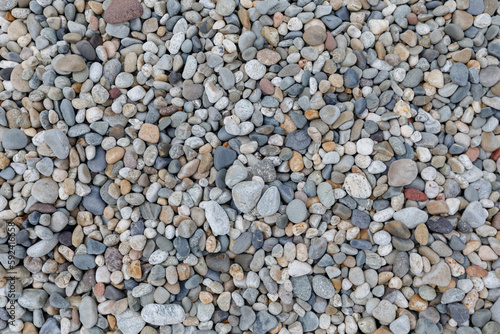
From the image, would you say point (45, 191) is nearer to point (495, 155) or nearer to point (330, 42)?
point (330, 42)

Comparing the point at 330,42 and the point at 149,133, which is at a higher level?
the point at 330,42

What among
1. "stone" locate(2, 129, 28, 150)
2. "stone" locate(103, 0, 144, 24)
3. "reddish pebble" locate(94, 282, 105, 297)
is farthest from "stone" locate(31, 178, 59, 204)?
"stone" locate(103, 0, 144, 24)

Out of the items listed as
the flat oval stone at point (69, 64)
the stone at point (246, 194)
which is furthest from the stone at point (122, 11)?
the stone at point (246, 194)

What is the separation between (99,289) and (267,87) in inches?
36.0

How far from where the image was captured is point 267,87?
1276mm

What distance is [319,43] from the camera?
4.24 ft

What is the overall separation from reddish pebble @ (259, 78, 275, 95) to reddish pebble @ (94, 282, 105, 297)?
88 cm

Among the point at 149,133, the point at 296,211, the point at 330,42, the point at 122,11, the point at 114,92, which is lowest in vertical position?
the point at 296,211

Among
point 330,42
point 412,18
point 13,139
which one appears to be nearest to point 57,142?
point 13,139

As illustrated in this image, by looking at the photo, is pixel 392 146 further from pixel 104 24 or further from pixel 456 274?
pixel 104 24

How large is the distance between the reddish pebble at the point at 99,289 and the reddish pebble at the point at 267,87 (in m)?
0.88

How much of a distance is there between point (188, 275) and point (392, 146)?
0.85 m

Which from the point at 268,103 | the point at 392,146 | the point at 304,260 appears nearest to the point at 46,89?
the point at 268,103

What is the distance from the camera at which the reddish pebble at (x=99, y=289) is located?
1200 millimetres
